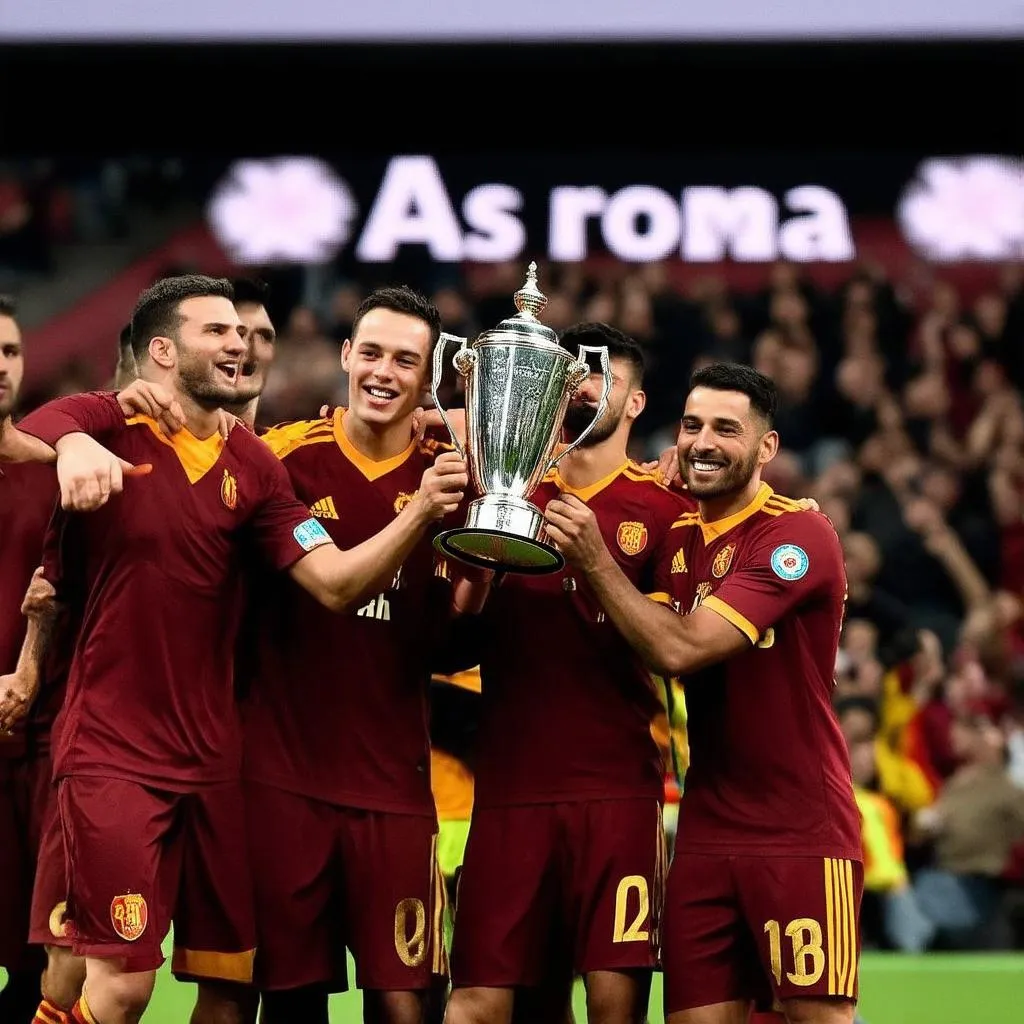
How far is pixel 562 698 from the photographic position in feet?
15.7

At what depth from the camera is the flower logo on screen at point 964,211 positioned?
43.0ft

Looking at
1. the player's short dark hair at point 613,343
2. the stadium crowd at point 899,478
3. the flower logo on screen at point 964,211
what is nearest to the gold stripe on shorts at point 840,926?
the player's short dark hair at point 613,343

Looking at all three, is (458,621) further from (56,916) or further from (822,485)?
(822,485)

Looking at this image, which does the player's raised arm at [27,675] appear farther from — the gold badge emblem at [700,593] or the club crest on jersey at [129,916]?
the gold badge emblem at [700,593]

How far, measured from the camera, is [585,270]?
12.6m

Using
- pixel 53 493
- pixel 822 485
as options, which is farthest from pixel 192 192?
pixel 53 493

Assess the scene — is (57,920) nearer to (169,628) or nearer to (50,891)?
(50,891)

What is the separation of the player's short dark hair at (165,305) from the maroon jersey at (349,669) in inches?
19.4

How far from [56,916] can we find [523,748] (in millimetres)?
1173

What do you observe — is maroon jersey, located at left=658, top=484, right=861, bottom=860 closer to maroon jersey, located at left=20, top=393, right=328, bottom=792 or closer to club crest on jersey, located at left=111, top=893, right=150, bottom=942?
maroon jersey, located at left=20, top=393, right=328, bottom=792

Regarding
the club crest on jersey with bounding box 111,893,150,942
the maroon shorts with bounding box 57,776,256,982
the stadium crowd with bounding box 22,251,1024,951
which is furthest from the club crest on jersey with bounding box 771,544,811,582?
the stadium crowd with bounding box 22,251,1024,951

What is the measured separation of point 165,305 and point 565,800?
1.53 m

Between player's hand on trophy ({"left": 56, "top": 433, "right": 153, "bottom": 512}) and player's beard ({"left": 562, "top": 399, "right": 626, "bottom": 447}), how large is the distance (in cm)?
119

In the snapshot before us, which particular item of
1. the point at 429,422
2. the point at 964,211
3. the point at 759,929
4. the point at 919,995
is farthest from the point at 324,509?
the point at 964,211
